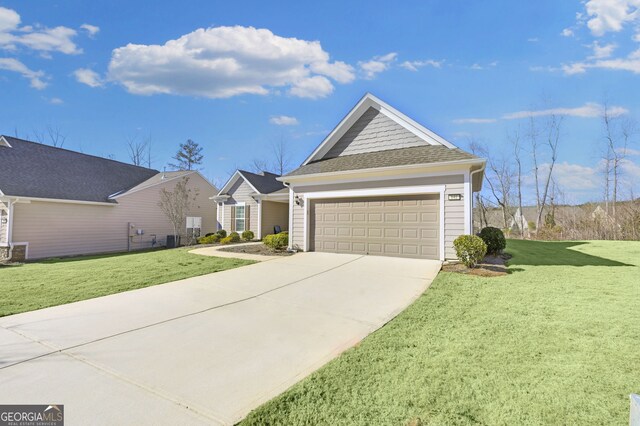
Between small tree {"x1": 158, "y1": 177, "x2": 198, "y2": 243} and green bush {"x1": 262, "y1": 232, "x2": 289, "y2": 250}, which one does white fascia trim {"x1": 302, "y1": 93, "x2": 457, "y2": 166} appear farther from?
small tree {"x1": 158, "y1": 177, "x2": 198, "y2": 243}

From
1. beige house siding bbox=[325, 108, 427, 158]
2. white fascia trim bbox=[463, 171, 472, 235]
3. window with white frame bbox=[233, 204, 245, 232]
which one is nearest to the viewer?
white fascia trim bbox=[463, 171, 472, 235]

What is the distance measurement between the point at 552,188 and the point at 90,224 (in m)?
34.9

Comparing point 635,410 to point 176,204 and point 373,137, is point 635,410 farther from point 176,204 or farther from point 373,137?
point 176,204

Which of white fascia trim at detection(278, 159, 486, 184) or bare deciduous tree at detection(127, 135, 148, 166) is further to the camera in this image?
bare deciduous tree at detection(127, 135, 148, 166)

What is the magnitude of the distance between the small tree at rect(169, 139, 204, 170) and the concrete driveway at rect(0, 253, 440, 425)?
34927 millimetres

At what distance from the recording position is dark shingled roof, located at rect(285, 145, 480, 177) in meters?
9.59

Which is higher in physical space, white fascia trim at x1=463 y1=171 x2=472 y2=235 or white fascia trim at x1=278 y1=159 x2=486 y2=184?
white fascia trim at x1=278 y1=159 x2=486 y2=184

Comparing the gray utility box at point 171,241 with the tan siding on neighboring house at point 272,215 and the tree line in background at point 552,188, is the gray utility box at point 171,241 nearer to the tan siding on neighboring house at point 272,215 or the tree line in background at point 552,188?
the tan siding on neighboring house at point 272,215

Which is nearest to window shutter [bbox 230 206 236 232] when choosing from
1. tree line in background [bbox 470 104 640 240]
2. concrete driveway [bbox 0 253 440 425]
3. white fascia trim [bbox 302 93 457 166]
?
white fascia trim [bbox 302 93 457 166]

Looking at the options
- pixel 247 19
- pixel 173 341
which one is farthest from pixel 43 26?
pixel 173 341

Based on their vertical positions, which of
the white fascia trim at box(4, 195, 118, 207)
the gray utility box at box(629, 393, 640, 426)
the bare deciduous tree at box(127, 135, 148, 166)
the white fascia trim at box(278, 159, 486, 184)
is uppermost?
the bare deciduous tree at box(127, 135, 148, 166)

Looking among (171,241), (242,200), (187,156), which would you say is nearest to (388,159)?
(242,200)

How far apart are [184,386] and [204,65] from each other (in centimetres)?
1838

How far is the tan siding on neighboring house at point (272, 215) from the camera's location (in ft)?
63.0
